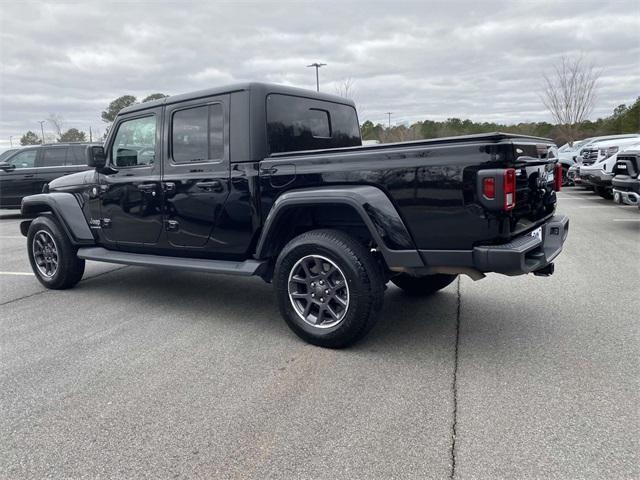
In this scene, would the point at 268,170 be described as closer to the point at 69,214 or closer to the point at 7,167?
the point at 69,214

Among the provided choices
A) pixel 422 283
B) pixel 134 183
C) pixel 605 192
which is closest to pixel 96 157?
pixel 134 183

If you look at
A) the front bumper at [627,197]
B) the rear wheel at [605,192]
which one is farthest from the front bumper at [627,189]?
the rear wheel at [605,192]

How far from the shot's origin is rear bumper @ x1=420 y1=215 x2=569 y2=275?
317cm

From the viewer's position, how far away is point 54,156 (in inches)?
498

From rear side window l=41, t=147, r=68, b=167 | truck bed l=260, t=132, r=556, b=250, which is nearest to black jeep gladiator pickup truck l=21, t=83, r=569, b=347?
truck bed l=260, t=132, r=556, b=250

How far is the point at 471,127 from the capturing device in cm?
3888

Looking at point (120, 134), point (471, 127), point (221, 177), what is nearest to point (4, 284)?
point (120, 134)

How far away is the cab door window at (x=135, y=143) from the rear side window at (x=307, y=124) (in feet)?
4.20

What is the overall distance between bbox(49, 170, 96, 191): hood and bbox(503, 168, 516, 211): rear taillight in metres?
4.19

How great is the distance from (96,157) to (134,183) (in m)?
0.60

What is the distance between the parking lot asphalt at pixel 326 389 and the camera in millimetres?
2467

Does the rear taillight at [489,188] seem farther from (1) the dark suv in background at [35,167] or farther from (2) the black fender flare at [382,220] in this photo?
(1) the dark suv in background at [35,167]

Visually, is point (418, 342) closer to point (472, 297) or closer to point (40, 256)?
point (472, 297)

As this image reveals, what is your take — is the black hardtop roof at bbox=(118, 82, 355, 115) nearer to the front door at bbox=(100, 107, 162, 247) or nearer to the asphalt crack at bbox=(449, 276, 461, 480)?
the front door at bbox=(100, 107, 162, 247)
